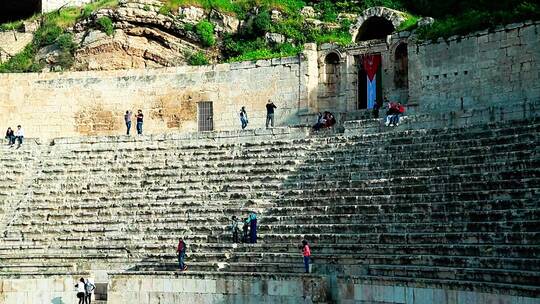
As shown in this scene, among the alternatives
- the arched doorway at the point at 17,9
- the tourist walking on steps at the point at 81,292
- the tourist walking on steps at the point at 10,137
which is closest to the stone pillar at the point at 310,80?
the tourist walking on steps at the point at 10,137

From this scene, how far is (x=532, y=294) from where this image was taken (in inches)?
543

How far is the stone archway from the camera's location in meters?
28.7

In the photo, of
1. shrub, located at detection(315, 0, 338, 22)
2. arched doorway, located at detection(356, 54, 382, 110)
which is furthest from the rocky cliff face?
arched doorway, located at detection(356, 54, 382, 110)

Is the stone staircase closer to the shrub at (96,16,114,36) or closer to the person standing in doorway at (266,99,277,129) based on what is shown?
the person standing in doorway at (266,99,277,129)

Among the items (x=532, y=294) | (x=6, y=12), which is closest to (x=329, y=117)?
(x=532, y=294)

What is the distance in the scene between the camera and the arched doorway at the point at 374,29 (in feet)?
96.2

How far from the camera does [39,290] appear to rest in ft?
68.0

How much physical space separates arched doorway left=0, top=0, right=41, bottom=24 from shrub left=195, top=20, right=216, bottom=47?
7.70m

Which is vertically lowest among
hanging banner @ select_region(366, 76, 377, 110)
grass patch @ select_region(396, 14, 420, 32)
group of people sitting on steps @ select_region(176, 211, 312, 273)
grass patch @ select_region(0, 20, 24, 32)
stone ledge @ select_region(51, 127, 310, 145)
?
group of people sitting on steps @ select_region(176, 211, 312, 273)

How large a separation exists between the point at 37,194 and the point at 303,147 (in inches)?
296

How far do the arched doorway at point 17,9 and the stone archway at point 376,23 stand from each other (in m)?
13.9

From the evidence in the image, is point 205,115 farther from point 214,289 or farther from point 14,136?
point 214,289

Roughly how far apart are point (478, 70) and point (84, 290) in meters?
12.4

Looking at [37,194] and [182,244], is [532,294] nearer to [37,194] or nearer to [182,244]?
[182,244]
